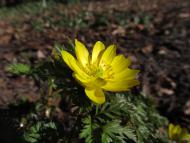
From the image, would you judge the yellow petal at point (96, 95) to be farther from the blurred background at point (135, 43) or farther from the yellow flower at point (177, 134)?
the yellow flower at point (177, 134)

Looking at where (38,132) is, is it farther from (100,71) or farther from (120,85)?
(120,85)

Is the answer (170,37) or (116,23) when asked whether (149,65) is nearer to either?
(170,37)

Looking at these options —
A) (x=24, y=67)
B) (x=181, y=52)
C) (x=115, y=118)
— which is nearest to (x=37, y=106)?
(x=24, y=67)

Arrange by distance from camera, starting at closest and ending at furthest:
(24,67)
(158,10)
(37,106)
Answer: (24,67) < (37,106) < (158,10)

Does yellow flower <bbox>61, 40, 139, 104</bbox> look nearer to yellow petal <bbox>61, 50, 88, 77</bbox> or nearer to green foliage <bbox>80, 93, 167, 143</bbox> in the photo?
yellow petal <bbox>61, 50, 88, 77</bbox>

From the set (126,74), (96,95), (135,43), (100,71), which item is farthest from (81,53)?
(135,43)

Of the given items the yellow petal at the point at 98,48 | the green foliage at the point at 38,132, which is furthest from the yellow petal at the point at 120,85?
the green foliage at the point at 38,132
